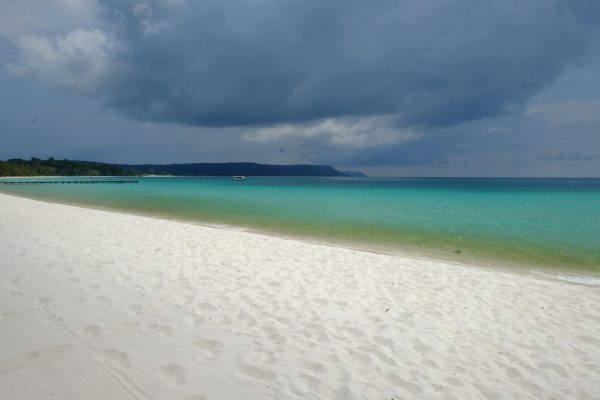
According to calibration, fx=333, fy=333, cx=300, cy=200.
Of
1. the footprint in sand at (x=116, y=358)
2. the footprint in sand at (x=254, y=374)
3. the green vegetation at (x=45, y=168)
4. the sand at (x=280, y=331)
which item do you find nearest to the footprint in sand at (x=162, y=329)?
the sand at (x=280, y=331)

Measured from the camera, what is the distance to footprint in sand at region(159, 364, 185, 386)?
3527 millimetres

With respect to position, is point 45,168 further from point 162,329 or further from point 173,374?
point 173,374

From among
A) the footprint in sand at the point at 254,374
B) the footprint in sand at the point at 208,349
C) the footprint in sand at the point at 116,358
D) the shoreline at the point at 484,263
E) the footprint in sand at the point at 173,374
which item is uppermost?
the footprint in sand at the point at 116,358

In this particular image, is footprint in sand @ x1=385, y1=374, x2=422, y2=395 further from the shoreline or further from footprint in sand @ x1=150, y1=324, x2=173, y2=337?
the shoreline

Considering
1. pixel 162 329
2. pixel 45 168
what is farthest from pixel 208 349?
pixel 45 168

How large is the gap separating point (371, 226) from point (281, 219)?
19.5 ft

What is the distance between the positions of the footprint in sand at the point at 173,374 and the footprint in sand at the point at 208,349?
0.96 ft

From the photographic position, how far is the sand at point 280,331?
360cm

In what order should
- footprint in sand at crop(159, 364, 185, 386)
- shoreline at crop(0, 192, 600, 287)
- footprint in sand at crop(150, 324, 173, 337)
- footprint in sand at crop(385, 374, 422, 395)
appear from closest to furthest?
1. footprint in sand at crop(159, 364, 185, 386)
2. footprint in sand at crop(385, 374, 422, 395)
3. footprint in sand at crop(150, 324, 173, 337)
4. shoreline at crop(0, 192, 600, 287)

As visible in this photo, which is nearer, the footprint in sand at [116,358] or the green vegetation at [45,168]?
the footprint in sand at [116,358]

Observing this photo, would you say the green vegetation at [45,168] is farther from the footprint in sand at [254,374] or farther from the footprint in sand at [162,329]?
the footprint in sand at [254,374]

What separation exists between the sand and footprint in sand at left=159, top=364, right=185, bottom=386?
2 centimetres

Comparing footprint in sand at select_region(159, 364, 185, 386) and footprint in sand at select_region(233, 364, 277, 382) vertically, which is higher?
footprint in sand at select_region(159, 364, 185, 386)

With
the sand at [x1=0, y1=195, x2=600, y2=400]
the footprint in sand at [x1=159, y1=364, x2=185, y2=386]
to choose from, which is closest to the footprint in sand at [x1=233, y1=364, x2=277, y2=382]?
the sand at [x1=0, y1=195, x2=600, y2=400]
